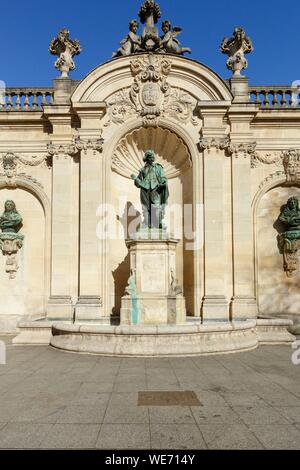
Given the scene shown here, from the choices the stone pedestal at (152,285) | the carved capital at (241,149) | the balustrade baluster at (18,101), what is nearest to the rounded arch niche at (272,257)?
the carved capital at (241,149)

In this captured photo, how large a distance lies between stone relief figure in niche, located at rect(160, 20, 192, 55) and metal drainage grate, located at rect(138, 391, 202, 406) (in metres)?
13.0

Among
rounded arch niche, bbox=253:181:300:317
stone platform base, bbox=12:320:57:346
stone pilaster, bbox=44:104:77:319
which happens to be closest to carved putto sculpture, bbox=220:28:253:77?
rounded arch niche, bbox=253:181:300:317

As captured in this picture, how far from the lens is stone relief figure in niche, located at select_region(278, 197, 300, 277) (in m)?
14.6

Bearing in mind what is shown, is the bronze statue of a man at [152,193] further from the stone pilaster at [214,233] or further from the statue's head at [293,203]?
the statue's head at [293,203]

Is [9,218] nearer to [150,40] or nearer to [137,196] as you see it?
[137,196]

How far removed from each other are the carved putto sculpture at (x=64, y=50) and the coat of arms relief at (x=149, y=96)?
2.11 metres

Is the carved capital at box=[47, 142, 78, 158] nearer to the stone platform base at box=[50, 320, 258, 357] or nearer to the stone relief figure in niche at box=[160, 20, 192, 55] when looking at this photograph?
the stone relief figure in niche at box=[160, 20, 192, 55]

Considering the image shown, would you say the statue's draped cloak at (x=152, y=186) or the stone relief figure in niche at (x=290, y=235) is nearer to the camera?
the statue's draped cloak at (x=152, y=186)

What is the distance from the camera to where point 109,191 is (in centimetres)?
1471

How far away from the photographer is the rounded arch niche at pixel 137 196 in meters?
15.0
